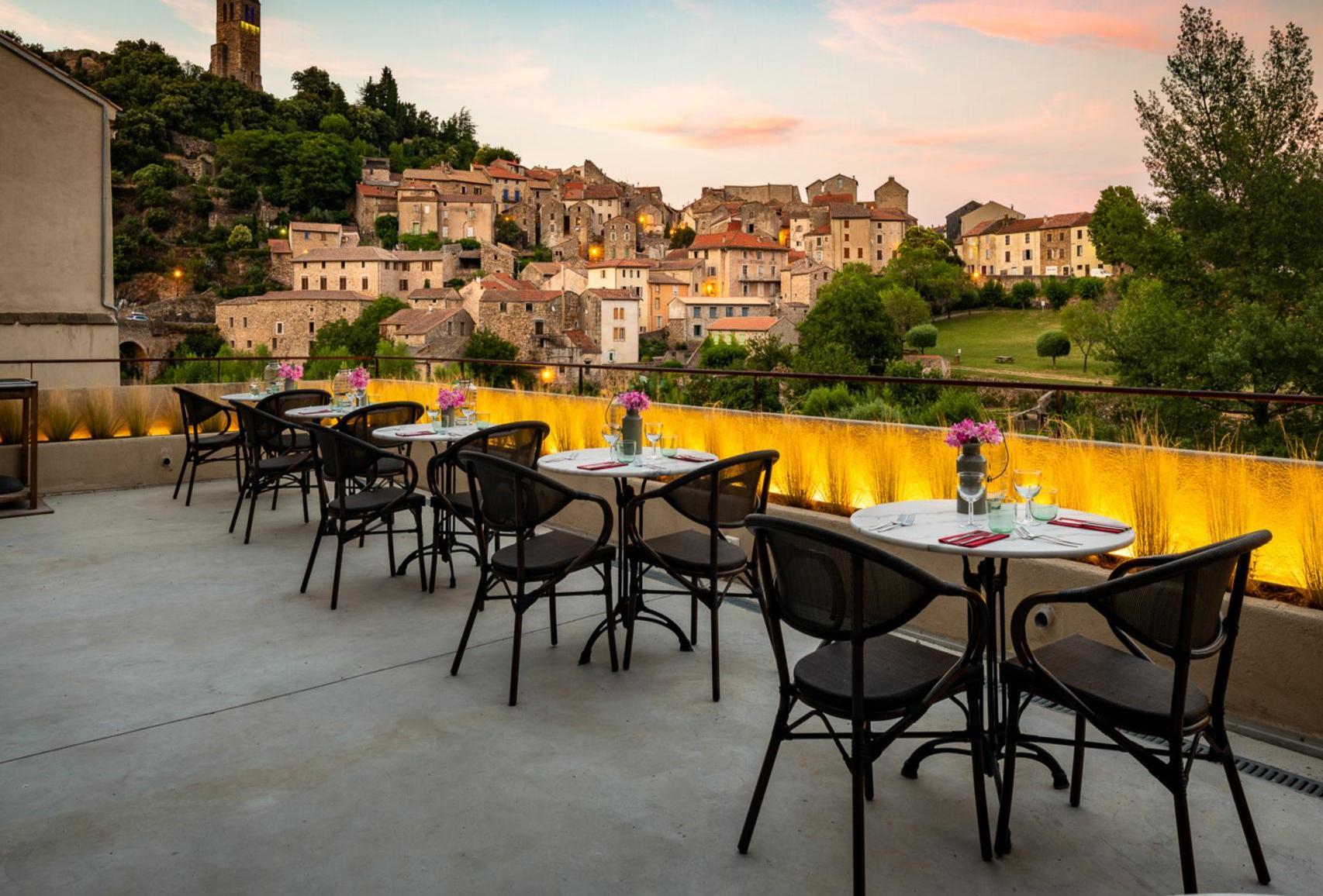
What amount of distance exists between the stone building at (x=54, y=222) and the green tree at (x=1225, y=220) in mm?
25126

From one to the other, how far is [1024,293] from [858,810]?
67146 mm

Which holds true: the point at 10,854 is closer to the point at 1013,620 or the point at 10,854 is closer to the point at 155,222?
the point at 1013,620

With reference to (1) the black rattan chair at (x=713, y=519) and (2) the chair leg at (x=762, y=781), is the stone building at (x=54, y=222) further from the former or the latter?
(2) the chair leg at (x=762, y=781)

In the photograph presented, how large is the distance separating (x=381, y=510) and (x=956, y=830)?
304 cm

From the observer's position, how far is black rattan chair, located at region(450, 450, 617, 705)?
3.10 meters

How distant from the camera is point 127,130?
203 feet

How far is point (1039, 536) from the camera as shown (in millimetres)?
2408

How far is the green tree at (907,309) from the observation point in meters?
59.0

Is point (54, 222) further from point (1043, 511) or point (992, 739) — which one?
point (992, 739)

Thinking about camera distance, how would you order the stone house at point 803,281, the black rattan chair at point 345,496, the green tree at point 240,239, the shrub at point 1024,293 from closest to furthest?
1. the black rattan chair at point 345,496
2. the shrub at point 1024,293
3. the green tree at point 240,239
4. the stone house at point 803,281

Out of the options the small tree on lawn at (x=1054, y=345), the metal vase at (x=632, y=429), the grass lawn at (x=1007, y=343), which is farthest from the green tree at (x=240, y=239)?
the metal vase at (x=632, y=429)

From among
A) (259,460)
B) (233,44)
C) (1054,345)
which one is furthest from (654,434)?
(233,44)

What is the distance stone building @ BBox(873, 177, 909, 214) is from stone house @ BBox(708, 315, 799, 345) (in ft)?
132

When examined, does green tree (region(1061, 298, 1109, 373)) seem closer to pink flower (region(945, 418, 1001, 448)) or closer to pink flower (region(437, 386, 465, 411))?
pink flower (region(437, 386, 465, 411))
